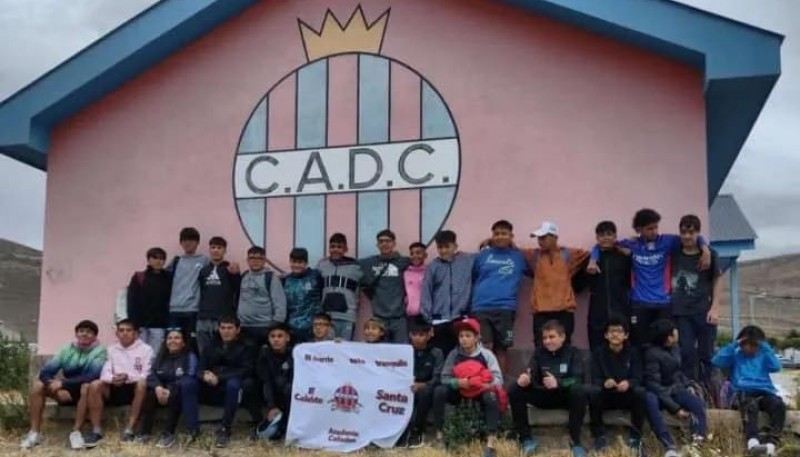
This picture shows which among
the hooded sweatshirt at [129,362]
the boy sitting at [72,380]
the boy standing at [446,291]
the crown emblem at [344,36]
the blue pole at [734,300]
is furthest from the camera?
the blue pole at [734,300]

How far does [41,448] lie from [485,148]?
520 cm

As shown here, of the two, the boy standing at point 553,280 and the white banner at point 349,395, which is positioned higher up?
the boy standing at point 553,280

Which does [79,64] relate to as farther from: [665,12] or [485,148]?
[665,12]

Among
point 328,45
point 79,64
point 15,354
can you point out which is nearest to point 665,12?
point 328,45

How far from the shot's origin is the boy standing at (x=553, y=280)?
8023mm

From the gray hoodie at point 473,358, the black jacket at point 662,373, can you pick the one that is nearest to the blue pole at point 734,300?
the black jacket at point 662,373

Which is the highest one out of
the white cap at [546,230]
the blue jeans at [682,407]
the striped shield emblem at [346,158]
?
the striped shield emblem at [346,158]

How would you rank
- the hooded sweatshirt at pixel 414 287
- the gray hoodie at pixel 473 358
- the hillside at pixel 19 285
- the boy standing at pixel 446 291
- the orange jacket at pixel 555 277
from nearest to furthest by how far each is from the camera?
1. the gray hoodie at pixel 473 358
2. the orange jacket at pixel 555 277
3. the boy standing at pixel 446 291
4. the hooded sweatshirt at pixel 414 287
5. the hillside at pixel 19 285

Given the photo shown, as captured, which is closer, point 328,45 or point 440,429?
point 440,429

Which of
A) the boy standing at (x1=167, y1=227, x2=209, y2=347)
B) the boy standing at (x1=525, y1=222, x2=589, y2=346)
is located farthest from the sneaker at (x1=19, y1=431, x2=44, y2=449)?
the boy standing at (x1=525, y1=222, x2=589, y2=346)

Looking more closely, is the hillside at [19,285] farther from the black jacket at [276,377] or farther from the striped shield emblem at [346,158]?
the black jacket at [276,377]

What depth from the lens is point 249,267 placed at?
9.35m

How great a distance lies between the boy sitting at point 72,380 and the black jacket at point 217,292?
109 cm

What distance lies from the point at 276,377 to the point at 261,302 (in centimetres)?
95
